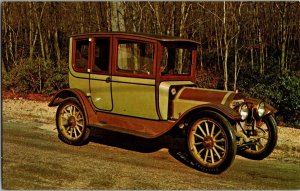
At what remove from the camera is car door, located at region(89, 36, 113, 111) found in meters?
5.20

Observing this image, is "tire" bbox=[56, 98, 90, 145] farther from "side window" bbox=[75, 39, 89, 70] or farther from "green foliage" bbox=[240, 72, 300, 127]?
"green foliage" bbox=[240, 72, 300, 127]

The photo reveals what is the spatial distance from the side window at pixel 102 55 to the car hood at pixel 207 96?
4.05ft

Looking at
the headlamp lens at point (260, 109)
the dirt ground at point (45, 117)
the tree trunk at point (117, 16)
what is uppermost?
the tree trunk at point (117, 16)

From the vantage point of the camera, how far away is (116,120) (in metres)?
5.22

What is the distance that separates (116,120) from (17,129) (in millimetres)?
2339

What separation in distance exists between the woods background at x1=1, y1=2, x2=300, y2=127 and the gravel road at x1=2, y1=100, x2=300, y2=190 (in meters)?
1.72

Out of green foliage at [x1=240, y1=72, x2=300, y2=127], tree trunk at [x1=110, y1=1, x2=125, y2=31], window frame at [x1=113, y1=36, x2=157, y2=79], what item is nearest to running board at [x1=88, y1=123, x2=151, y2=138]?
window frame at [x1=113, y1=36, x2=157, y2=79]

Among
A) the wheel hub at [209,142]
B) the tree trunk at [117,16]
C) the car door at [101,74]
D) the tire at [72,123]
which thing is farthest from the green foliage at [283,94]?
the tire at [72,123]

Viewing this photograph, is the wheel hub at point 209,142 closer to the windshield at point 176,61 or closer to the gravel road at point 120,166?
the gravel road at point 120,166

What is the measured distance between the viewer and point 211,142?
430cm

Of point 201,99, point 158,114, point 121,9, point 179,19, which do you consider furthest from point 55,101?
point 179,19

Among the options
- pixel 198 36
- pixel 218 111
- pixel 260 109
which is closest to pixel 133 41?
pixel 218 111

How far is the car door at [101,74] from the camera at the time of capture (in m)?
5.20

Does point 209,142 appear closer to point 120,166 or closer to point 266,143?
point 266,143
